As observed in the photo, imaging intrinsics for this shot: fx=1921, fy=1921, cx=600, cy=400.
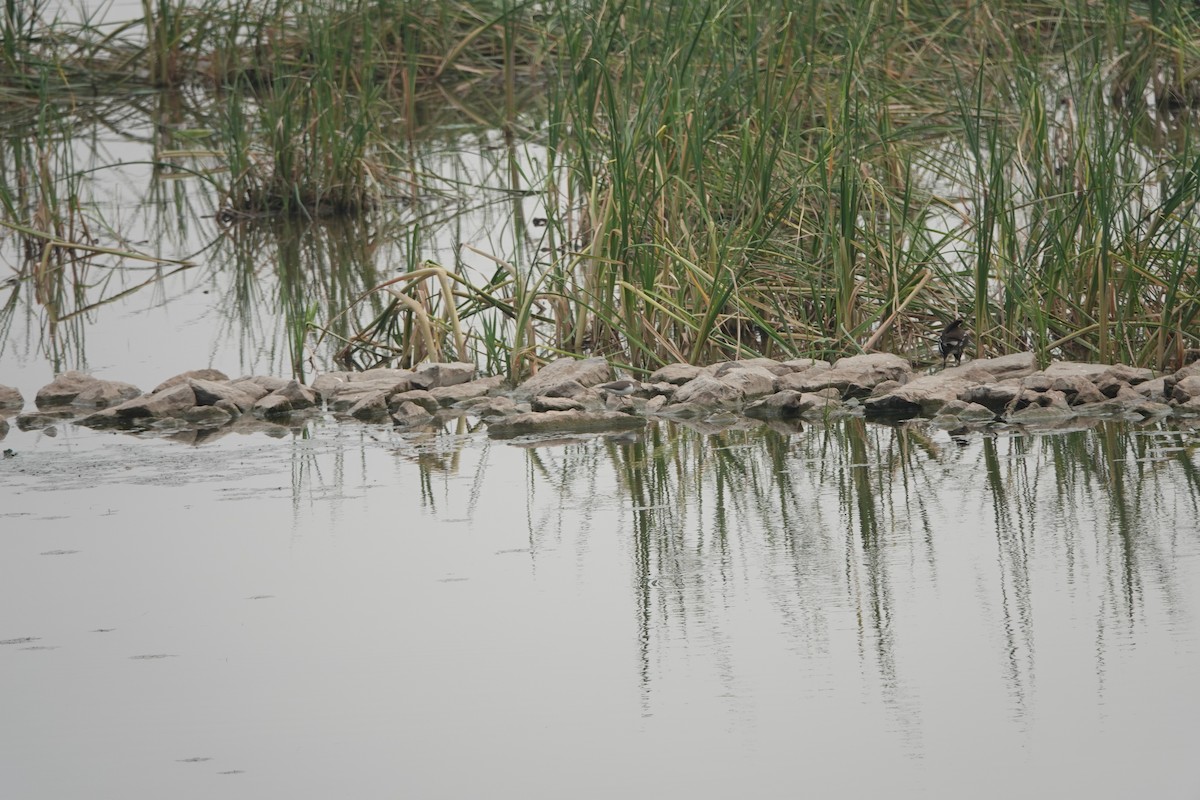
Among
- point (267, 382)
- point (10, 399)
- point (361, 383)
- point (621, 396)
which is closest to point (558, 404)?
point (621, 396)

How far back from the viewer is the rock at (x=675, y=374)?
584 cm

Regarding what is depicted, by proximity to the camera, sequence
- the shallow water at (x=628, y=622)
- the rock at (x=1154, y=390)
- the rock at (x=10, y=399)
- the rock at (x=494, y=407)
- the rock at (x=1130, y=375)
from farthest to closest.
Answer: the rock at (x=10, y=399), the rock at (x=494, y=407), the rock at (x=1130, y=375), the rock at (x=1154, y=390), the shallow water at (x=628, y=622)

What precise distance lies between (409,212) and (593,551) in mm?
5876

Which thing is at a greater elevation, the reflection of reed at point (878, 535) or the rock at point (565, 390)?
the rock at point (565, 390)

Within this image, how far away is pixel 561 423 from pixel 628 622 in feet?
6.25

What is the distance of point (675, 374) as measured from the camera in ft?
19.2

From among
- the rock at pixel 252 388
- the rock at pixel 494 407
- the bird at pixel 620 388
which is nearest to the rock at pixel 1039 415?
the bird at pixel 620 388

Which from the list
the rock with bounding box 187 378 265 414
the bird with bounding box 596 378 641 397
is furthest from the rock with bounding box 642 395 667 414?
the rock with bounding box 187 378 265 414

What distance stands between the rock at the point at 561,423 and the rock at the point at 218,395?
0.87 m

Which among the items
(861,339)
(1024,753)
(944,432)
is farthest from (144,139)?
(1024,753)

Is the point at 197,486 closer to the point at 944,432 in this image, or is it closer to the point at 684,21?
the point at 944,432

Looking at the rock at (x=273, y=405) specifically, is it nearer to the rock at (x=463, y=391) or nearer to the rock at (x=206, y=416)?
the rock at (x=206, y=416)

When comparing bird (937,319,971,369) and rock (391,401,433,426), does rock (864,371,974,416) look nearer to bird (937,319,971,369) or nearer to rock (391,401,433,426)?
bird (937,319,971,369)

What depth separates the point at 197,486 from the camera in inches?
192
